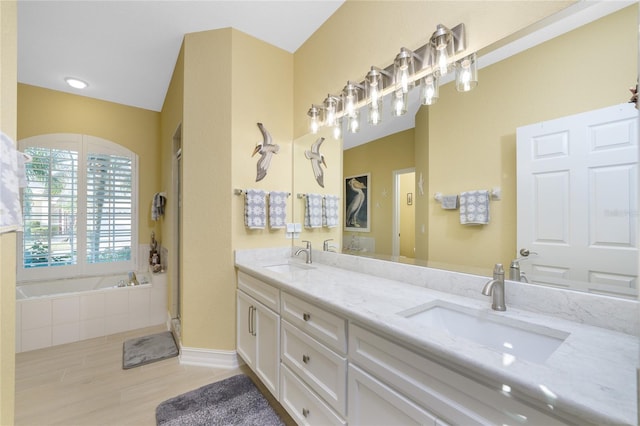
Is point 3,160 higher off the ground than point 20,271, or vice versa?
point 3,160

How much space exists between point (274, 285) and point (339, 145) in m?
1.20

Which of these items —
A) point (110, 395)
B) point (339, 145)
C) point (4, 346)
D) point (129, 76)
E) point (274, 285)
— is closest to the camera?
point (4, 346)

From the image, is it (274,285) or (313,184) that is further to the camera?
(313,184)

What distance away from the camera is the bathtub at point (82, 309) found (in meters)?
2.49

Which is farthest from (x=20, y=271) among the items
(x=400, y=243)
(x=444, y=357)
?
(x=444, y=357)

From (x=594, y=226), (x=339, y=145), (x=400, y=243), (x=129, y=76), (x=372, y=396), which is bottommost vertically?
(x=372, y=396)

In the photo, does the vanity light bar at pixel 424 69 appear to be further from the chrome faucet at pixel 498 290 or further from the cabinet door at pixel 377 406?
the cabinet door at pixel 377 406

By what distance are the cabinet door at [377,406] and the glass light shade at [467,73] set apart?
1395 millimetres

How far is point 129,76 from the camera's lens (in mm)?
2953

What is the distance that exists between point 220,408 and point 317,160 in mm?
→ 1973

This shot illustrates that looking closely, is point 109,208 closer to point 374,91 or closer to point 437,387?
point 374,91

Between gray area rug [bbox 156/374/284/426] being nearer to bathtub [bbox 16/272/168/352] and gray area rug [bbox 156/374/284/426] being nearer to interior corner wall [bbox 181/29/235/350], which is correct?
interior corner wall [bbox 181/29/235/350]

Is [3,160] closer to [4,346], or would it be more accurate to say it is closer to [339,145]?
[4,346]

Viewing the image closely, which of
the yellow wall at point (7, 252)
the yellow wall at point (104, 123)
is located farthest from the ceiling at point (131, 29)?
the yellow wall at point (7, 252)
